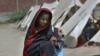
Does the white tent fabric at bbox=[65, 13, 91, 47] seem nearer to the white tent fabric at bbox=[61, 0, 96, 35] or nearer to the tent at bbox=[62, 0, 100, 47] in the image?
the tent at bbox=[62, 0, 100, 47]

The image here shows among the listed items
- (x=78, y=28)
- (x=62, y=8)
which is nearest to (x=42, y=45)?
(x=78, y=28)

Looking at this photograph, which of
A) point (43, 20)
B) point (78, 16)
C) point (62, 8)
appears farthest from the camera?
point (62, 8)

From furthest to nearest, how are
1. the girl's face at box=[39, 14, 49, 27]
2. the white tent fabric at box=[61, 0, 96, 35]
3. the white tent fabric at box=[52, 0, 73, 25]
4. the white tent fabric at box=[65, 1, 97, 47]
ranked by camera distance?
the white tent fabric at box=[52, 0, 73, 25], the white tent fabric at box=[61, 0, 96, 35], the white tent fabric at box=[65, 1, 97, 47], the girl's face at box=[39, 14, 49, 27]

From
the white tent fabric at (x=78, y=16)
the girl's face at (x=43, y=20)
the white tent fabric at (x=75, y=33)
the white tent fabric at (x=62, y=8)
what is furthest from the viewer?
the white tent fabric at (x=62, y=8)

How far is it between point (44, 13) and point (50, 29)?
199mm

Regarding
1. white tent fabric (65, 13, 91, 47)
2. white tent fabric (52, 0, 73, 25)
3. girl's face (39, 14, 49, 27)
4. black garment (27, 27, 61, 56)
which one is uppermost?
girl's face (39, 14, 49, 27)

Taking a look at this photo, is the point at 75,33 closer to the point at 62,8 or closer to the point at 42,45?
the point at 62,8

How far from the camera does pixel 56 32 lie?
470 cm

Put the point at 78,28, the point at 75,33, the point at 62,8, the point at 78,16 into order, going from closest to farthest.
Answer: the point at 75,33, the point at 78,28, the point at 78,16, the point at 62,8

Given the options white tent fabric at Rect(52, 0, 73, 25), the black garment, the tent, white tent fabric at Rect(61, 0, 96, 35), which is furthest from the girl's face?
white tent fabric at Rect(52, 0, 73, 25)

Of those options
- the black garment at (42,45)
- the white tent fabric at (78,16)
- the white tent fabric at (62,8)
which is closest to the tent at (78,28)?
the white tent fabric at (78,16)

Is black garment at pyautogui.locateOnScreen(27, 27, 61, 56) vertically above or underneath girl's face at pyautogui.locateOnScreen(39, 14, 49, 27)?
underneath

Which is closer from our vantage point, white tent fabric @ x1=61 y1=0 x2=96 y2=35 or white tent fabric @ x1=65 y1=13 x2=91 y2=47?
white tent fabric @ x1=65 y1=13 x2=91 y2=47

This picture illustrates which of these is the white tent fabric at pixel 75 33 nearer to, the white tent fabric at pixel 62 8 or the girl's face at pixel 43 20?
the white tent fabric at pixel 62 8
